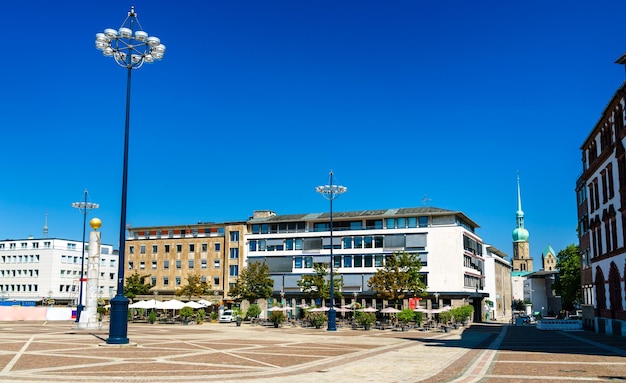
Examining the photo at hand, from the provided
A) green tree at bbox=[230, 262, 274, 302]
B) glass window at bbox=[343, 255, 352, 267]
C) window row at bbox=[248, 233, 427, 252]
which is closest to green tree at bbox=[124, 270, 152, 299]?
green tree at bbox=[230, 262, 274, 302]

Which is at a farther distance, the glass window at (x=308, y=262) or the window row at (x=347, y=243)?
the glass window at (x=308, y=262)

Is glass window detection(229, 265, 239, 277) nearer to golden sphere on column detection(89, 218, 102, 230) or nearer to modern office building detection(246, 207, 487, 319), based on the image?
modern office building detection(246, 207, 487, 319)

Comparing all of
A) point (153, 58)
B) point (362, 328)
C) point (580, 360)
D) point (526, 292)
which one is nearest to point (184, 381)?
point (580, 360)

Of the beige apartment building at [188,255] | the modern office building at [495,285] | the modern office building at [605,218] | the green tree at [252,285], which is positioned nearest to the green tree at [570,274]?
the modern office building at [495,285]

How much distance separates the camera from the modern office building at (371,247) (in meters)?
81.6

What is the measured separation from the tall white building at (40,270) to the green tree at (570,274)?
270 ft

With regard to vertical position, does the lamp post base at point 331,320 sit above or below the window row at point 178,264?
below

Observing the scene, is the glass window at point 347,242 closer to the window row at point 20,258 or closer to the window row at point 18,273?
the window row at point 18,273

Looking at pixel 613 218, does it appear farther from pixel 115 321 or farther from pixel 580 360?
pixel 115 321

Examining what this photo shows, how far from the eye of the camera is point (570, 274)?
88.8 metres

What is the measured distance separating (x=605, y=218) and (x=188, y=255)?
66.2 m

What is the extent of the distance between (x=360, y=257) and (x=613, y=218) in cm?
4622

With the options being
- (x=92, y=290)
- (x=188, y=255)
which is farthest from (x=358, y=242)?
(x=92, y=290)

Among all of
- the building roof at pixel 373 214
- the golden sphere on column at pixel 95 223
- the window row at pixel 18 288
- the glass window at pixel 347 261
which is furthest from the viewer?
the window row at pixel 18 288
